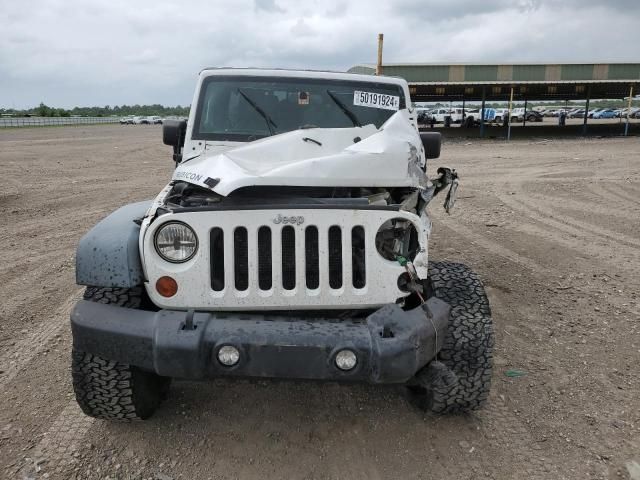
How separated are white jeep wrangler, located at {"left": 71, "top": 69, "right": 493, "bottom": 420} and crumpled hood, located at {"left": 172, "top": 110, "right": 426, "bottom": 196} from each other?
0.01 m

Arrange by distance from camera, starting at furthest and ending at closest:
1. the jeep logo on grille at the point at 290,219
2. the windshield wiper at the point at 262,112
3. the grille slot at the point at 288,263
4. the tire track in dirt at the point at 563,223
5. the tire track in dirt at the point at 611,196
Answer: the tire track in dirt at the point at 611,196 → the tire track in dirt at the point at 563,223 → the windshield wiper at the point at 262,112 → the grille slot at the point at 288,263 → the jeep logo on grille at the point at 290,219

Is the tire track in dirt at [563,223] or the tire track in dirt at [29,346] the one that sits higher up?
the tire track in dirt at [563,223]

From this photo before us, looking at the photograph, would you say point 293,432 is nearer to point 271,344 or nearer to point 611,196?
point 271,344

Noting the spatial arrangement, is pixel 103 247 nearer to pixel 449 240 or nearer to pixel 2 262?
pixel 2 262

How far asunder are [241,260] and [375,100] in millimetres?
2239

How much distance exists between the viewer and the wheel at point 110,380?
2.70 metres

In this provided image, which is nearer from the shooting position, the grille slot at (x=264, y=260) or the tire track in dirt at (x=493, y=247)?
the grille slot at (x=264, y=260)

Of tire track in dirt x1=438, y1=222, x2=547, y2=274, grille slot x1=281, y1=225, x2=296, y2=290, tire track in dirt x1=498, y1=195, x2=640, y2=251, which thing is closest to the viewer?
grille slot x1=281, y1=225, x2=296, y2=290

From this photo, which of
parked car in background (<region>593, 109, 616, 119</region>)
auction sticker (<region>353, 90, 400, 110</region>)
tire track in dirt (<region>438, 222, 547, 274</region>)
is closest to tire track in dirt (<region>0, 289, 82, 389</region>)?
auction sticker (<region>353, 90, 400, 110</region>)

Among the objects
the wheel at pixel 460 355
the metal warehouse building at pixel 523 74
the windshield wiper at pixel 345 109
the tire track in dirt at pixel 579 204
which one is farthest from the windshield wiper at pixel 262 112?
the metal warehouse building at pixel 523 74

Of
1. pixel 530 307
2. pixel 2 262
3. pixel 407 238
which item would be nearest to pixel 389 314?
pixel 407 238

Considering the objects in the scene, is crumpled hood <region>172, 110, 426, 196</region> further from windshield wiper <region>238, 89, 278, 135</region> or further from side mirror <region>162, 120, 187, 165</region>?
side mirror <region>162, 120, 187, 165</region>

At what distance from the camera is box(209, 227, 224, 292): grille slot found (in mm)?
2598

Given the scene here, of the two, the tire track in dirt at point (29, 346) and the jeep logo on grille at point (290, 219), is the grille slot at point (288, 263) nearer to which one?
the jeep logo on grille at point (290, 219)
